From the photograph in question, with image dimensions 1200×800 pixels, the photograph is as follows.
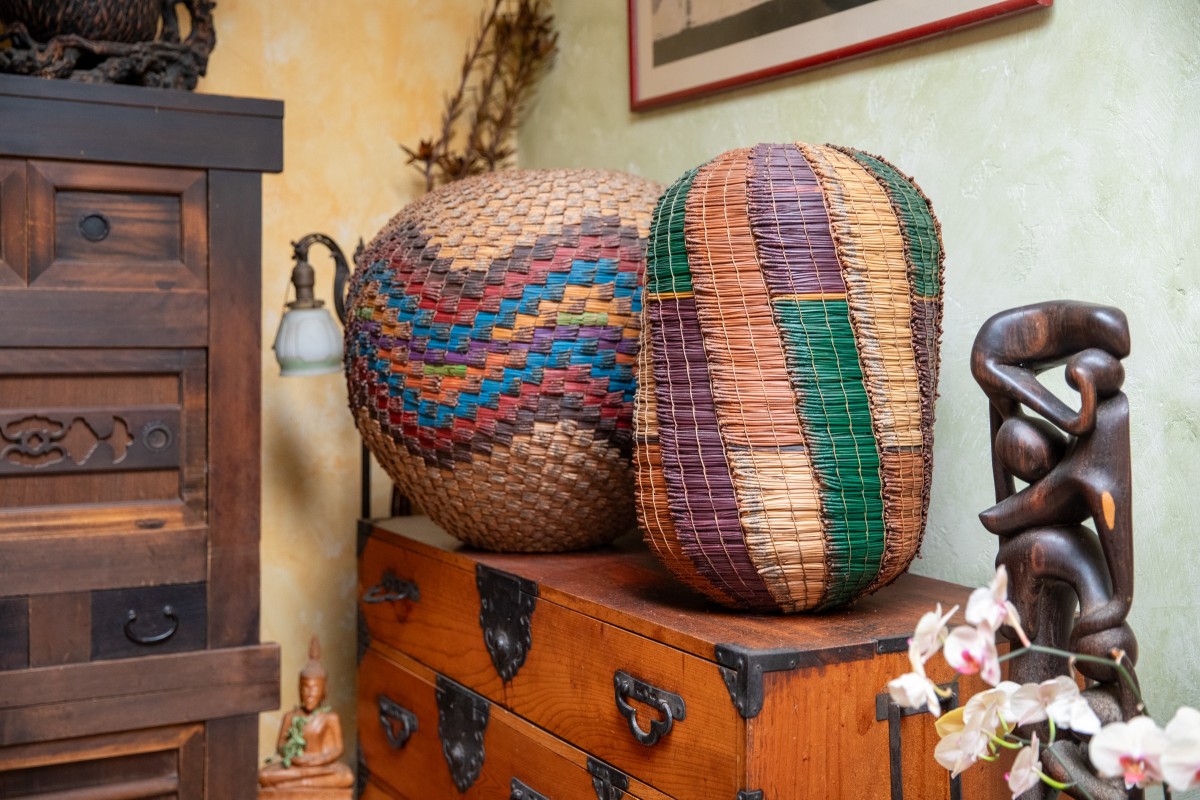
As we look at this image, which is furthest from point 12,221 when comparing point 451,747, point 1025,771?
point 1025,771

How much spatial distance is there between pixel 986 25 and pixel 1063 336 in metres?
0.56

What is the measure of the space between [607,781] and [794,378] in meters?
0.49

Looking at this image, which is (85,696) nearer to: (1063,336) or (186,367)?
(186,367)

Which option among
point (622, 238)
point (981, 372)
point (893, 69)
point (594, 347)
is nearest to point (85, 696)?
point (594, 347)

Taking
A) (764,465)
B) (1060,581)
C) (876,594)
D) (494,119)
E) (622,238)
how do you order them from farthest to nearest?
(494,119) < (622,238) < (876,594) < (764,465) < (1060,581)

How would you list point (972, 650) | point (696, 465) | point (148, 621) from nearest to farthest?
point (972, 650), point (696, 465), point (148, 621)

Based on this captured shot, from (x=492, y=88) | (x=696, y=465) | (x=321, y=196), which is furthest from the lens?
(x=492, y=88)

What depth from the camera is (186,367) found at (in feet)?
4.85

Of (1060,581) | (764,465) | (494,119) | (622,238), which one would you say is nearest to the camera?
(1060,581)

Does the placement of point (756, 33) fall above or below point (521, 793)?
above

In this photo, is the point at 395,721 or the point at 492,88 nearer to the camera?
the point at 395,721

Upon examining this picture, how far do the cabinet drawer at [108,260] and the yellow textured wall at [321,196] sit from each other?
595 millimetres

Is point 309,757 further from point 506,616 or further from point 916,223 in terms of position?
point 916,223

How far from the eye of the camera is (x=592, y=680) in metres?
1.24
